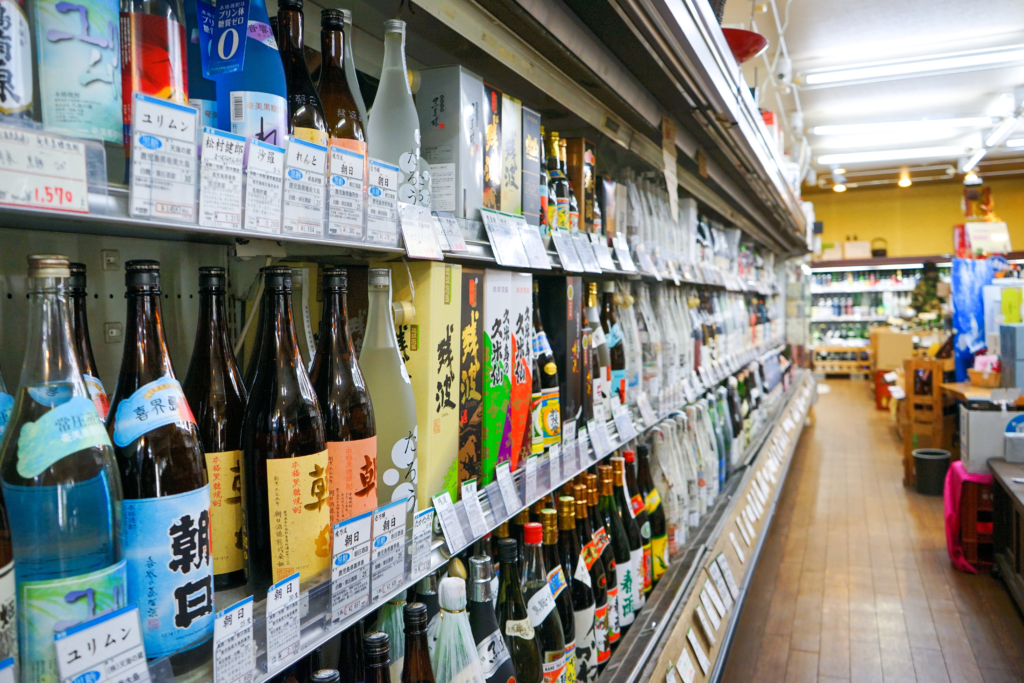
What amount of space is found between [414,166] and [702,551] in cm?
173

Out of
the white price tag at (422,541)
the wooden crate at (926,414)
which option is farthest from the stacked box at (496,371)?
the wooden crate at (926,414)

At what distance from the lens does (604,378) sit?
1.76 m

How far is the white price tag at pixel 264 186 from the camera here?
653 millimetres

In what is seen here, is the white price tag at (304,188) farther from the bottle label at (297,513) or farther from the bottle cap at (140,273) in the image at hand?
the bottle label at (297,513)

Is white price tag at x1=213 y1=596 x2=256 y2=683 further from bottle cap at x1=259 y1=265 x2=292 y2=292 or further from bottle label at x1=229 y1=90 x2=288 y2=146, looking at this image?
bottle label at x1=229 y1=90 x2=288 y2=146

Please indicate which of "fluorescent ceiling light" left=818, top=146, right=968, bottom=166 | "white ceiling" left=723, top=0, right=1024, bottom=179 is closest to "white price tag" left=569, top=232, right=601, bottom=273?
"white ceiling" left=723, top=0, right=1024, bottom=179

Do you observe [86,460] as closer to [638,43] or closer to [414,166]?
[414,166]

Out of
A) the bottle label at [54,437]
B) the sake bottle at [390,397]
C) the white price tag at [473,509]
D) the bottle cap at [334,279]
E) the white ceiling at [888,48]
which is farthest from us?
the white ceiling at [888,48]

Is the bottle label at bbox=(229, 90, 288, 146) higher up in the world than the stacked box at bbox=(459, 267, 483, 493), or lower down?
higher up

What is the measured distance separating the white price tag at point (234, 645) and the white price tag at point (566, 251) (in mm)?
930

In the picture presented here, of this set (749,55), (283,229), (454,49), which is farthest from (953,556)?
(283,229)

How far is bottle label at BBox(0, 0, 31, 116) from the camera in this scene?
0.50 metres

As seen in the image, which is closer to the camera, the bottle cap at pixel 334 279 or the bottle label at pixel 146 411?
the bottle label at pixel 146 411

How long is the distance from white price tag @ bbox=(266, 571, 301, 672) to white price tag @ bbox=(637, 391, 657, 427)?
138 centimetres
